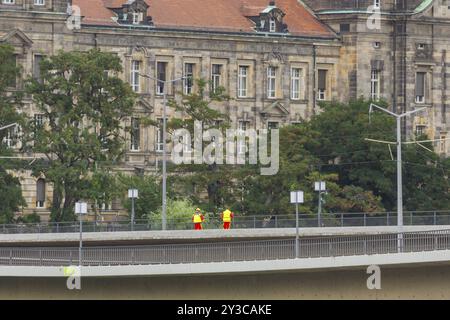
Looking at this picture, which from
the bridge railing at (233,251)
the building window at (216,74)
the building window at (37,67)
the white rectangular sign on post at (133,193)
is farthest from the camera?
the building window at (216,74)

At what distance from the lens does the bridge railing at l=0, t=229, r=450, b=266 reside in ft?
388

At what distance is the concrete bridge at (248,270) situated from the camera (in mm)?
116125

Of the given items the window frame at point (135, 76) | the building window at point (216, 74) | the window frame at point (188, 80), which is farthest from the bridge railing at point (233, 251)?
the building window at point (216, 74)

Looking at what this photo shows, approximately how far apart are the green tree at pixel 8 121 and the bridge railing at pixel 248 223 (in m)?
7.74

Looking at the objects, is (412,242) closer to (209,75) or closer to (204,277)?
(204,277)

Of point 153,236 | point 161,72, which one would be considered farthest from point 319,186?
point 161,72

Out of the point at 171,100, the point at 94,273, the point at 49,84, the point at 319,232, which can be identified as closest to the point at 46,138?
the point at 49,84

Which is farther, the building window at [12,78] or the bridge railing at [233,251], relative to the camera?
the building window at [12,78]

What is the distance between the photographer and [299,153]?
183 m

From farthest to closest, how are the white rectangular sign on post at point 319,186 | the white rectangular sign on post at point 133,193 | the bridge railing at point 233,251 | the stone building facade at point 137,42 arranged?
the stone building facade at point 137,42 → the white rectangular sign on post at point 319,186 → the white rectangular sign on post at point 133,193 → the bridge railing at point 233,251

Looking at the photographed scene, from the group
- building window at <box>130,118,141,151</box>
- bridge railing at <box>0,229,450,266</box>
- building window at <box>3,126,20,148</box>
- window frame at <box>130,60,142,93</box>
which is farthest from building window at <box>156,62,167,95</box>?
bridge railing at <box>0,229,450,266</box>

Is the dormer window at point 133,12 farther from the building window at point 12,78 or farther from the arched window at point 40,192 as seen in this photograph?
the building window at point 12,78

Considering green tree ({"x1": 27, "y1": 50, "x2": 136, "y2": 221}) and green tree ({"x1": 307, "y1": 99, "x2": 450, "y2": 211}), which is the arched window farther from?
green tree ({"x1": 307, "y1": 99, "x2": 450, "y2": 211})

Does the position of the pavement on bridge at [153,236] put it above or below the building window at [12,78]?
below
